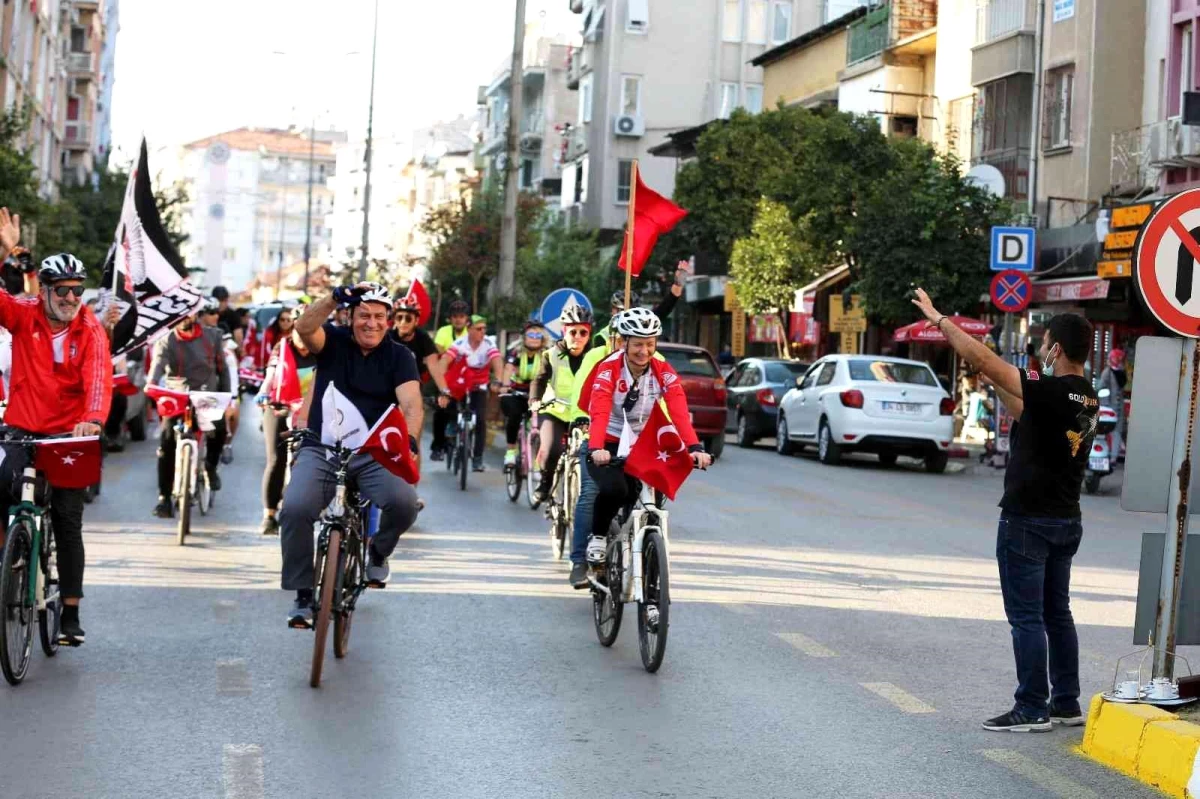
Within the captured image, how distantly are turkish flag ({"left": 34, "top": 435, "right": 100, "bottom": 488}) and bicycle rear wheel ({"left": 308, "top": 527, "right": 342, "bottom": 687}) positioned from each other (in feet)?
3.64

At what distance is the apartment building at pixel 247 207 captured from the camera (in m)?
188

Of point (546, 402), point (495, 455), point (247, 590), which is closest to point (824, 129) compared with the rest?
point (495, 455)

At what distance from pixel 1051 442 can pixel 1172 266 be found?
99cm

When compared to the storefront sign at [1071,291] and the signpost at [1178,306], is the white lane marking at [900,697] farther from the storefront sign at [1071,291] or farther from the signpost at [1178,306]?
the storefront sign at [1071,291]

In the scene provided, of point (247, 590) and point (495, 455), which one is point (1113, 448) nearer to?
point (495, 455)

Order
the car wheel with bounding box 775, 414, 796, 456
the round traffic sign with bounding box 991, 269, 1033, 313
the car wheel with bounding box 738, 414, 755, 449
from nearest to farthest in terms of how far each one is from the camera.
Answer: the round traffic sign with bounding box 991, 269, 1033, 313 → the car wheel with bounding box 775, 414, 796, 456 → the car wheel with bounding box 738, 414, 755, 449

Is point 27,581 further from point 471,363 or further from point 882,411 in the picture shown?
point 882,411

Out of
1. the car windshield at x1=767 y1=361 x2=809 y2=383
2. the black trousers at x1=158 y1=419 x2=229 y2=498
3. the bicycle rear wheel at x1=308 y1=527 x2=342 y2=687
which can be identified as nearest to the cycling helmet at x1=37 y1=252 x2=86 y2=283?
the bicycle rear wheel at x1=308 y1=527 x2=342 y2=687

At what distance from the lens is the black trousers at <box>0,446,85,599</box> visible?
348 inches

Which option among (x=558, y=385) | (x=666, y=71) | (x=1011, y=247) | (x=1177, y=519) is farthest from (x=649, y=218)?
(x=666, y=71)

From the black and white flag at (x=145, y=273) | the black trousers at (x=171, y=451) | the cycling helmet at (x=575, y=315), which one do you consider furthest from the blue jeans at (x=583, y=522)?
the black trousers at (x=171, y=451)

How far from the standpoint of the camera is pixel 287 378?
47.5ft

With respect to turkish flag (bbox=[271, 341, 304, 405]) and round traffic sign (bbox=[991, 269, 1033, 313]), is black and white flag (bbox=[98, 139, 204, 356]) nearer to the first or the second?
turkish flag (bbox=[271, 341, 304, 405])

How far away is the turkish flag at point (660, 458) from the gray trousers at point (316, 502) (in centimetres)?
120
